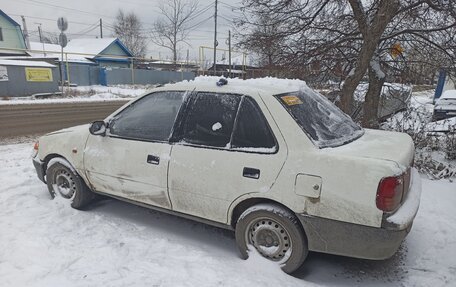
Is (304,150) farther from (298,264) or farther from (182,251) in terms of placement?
(182,251)

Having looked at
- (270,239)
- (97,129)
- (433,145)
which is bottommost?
(270,239)

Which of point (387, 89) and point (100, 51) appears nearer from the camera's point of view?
point (387, 89)

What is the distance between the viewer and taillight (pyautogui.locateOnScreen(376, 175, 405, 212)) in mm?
2760

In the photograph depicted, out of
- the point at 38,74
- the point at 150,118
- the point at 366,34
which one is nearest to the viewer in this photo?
the point at 150,118

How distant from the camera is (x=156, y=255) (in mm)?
3480

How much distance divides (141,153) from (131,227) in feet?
2.85

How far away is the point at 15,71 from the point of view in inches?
754

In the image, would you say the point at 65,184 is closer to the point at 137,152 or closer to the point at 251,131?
the point at 137,152

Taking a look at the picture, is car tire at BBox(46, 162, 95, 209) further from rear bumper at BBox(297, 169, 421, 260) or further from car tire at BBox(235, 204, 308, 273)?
rear bumper at BBox(297, 169, 421, 260)

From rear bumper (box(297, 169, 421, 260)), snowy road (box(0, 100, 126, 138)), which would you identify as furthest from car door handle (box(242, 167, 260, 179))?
snowy road (box(0, 100, 126, 138))

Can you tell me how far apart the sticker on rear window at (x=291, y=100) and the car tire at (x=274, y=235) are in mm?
944

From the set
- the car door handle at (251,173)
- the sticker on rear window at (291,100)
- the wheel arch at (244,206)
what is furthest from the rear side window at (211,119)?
the wheel arch at (244,206)

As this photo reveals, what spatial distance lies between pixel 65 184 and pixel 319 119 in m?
3.15

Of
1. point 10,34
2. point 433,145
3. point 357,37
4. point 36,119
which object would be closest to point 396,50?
point 357,37
